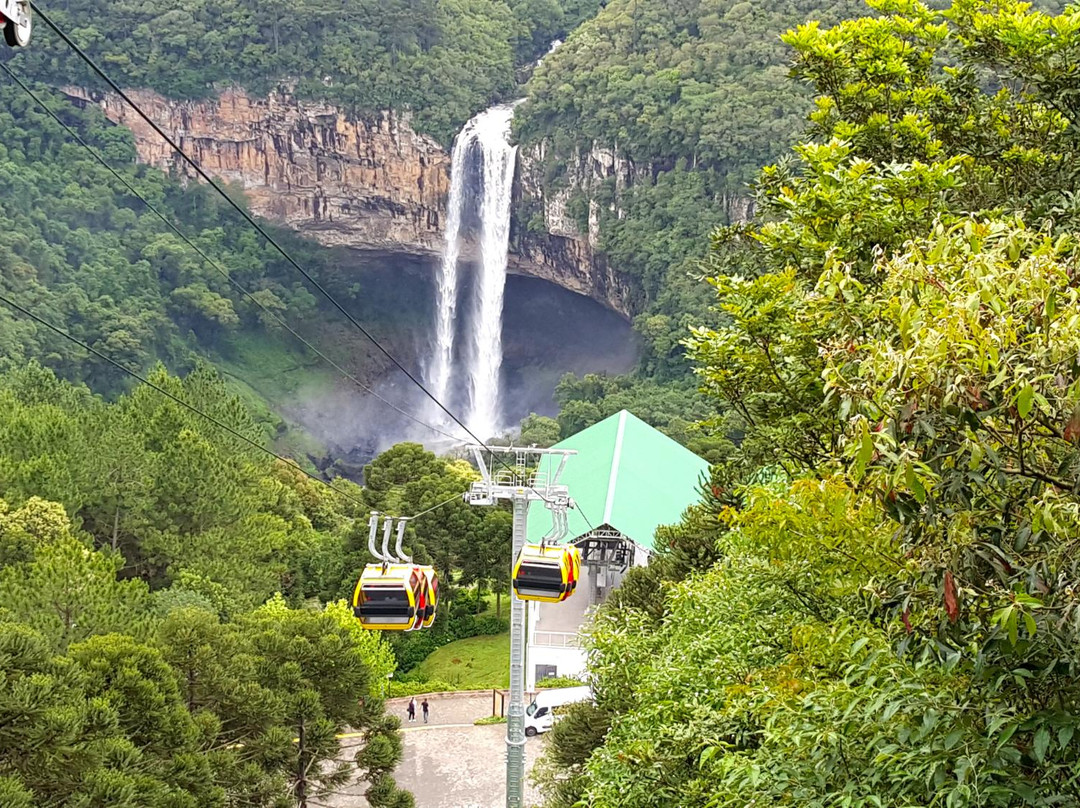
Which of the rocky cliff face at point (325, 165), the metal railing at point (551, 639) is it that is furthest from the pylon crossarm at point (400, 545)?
the rocky cliff face at point (325, 165)

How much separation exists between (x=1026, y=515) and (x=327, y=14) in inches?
2346

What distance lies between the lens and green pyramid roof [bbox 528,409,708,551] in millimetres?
24297

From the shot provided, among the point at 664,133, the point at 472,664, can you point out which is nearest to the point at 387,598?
the point at 472,664

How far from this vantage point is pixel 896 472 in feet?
9.13

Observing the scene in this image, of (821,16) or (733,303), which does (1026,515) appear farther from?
(821,16)

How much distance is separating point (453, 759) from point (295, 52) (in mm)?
48082

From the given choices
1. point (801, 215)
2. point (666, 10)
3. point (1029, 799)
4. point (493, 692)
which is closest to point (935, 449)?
point (1029, 799)

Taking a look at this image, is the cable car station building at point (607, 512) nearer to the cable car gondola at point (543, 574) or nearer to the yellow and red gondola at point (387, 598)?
the cable car gondola at point (543, 574)

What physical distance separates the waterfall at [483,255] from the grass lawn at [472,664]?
2802 cm

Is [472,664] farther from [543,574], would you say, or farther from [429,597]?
[543,574]

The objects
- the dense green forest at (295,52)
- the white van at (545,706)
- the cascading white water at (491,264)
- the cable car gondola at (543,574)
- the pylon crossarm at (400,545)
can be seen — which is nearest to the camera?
the pylon crossarm at (400,545)

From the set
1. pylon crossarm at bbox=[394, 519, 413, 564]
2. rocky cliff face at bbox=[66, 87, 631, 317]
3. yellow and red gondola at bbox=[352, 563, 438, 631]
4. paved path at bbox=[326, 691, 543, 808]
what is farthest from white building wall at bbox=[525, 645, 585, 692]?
rocky cliff face at bbox=[66, 87, 631, 317]

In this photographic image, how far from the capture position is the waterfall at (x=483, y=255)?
5506 centimetres

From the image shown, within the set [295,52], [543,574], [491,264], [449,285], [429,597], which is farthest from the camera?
[449,285]
